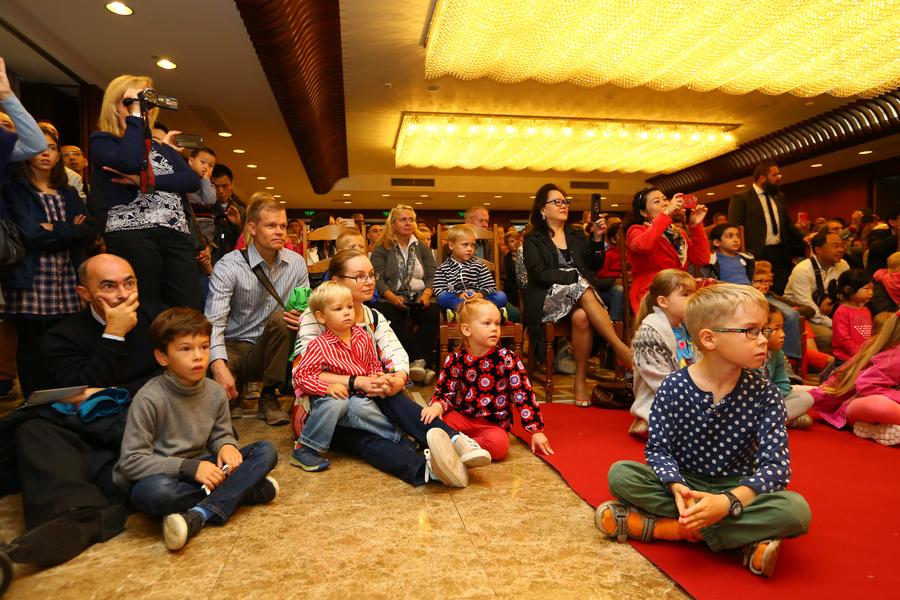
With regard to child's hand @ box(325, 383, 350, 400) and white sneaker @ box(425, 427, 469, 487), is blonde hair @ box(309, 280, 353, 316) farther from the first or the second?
white sneaker @ box(425, 427, 469, 487)

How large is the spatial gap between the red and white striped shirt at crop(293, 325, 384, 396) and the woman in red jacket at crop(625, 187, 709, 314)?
1.77m

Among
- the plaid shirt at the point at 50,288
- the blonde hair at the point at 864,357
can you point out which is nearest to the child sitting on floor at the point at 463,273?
the blonde hair at the point at 864,357

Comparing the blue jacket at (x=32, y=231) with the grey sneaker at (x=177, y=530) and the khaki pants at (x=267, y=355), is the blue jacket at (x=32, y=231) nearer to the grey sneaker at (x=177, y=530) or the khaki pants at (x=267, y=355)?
the khaki pants at (x=267, y=355)

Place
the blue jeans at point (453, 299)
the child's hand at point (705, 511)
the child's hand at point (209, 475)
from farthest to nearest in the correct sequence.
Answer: the blue jeans at point (453, 299) → the child's hand at point (209, 475) → the child's hand at point (705, 511)

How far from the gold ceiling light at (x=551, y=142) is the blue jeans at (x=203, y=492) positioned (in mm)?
6011

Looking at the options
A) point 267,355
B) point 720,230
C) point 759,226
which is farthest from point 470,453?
point 759,226

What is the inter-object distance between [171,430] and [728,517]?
5.44 feet

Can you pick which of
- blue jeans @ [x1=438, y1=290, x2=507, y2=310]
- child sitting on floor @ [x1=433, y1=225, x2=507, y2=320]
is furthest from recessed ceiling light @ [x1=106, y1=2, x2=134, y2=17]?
blue jeans @ [x1=438, y1=290, x2=507, y2=310]

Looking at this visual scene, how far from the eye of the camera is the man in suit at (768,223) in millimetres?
4820

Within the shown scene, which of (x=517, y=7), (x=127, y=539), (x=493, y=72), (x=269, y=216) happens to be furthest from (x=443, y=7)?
(x=127, y=539)

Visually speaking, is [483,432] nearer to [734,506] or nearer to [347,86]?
[734,506]

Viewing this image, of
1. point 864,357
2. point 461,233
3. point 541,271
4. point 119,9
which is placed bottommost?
point 864,357

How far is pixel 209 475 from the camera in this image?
166 centimetres

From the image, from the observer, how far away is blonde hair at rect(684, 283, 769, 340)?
1.44 meters
